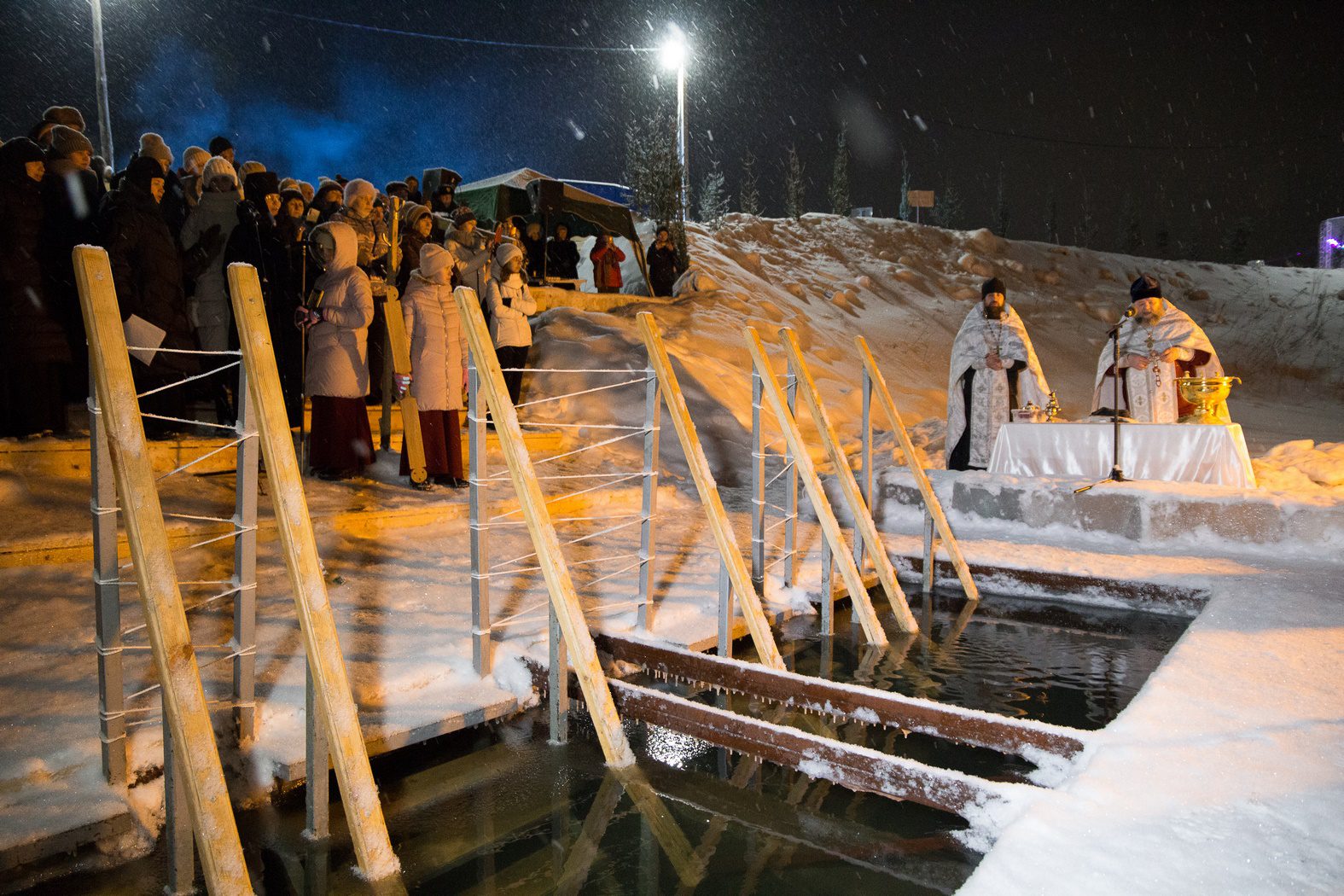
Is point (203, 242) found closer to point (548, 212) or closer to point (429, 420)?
point (429, 420)

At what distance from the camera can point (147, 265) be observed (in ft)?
17.4

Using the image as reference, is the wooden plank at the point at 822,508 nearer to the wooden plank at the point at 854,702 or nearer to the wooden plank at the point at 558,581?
the wooden plank at the point at 854,702

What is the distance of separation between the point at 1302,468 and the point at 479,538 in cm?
791

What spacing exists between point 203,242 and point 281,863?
4.56 meters

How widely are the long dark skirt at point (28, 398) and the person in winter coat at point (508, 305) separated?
295 centimetres

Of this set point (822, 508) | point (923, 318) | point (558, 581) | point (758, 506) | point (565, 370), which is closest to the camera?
point (558, 581)

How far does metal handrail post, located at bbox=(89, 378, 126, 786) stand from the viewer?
8.35 feet

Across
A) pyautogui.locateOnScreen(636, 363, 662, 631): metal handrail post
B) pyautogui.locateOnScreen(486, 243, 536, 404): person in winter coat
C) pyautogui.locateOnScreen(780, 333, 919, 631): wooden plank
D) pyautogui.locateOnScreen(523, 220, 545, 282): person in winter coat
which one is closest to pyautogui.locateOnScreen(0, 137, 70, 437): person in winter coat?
pyautogui.locateOnScreen(486, 243, 536, 404): person in winter coat

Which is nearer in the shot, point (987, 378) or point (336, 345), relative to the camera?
point (336, 345)

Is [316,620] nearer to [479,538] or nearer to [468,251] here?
[479,538]

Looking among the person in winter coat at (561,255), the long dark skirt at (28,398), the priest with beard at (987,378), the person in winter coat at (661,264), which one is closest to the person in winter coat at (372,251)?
the long dark skirt at (28,398)

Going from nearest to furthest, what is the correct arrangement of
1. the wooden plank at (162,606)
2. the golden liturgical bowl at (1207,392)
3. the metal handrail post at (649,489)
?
the wooden plank at (162,606) < the metal handrail post at (649,489) < the golden liturgical bowl at (1207,392)

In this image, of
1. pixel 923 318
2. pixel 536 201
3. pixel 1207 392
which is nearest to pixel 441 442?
pixel 1207 392

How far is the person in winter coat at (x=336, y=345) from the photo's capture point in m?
5.58
